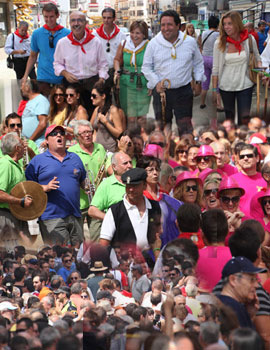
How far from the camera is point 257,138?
4.58m

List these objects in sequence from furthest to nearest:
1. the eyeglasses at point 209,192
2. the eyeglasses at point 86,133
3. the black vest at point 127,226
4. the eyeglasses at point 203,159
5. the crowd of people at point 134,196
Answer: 1. the eyeglasses at point 86,133
2. the eyeglasses at point 203,159
3. the eyeglasses at point 209,192
4. the black vest at point 127,226
5. the crowd of people at point 134,196

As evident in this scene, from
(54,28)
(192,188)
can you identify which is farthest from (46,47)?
(192,188)

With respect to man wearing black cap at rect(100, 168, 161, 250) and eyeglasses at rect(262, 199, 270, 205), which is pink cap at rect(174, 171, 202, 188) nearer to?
man wearing black cap at rect(100, 168, 161, 250)

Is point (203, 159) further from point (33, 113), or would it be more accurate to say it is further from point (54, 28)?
point (54, 28)

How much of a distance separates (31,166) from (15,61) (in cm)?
137

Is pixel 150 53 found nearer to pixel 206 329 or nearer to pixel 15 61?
pixel 15 61

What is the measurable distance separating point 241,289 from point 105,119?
2.01 meters

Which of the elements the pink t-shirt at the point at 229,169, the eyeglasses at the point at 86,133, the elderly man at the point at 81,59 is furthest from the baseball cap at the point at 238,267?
the elderly man at the point at 81,59

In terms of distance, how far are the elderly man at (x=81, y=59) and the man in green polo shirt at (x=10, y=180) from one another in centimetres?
93

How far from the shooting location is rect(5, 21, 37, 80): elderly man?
5055 millimetres

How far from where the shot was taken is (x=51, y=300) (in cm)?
340

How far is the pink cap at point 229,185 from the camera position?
3.71 meters

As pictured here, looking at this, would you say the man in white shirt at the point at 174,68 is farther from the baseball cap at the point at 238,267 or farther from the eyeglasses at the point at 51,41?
the baseball cap at the point at 238,267

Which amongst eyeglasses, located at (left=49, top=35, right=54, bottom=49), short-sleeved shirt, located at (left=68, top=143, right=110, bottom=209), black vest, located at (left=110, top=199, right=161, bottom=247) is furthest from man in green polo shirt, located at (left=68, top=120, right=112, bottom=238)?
eyeglasses, located at (left=49, top=35, right=54, bottom=49)
